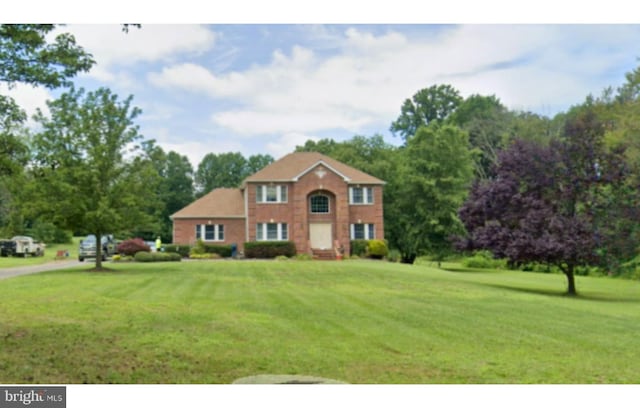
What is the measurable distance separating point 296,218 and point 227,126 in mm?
15672

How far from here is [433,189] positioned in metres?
41.8

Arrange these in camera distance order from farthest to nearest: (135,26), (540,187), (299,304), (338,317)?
(540,187)
(299,304)
(338,317)
(135,26)

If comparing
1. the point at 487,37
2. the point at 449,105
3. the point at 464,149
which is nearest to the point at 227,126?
the point at 487,37

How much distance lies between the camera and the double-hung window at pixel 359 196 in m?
41.4

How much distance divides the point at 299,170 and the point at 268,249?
238 inches

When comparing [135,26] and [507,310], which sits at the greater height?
[135,26]

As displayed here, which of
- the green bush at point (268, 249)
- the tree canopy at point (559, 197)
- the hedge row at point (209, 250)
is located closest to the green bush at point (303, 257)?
the green bush at point (268, 249)

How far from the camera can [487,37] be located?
614 inches

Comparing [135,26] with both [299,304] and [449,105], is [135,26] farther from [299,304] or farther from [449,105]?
[449,105]

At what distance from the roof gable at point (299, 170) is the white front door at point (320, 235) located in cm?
342

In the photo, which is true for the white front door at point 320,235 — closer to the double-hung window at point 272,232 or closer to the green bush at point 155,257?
the double-hung window at point 272,232

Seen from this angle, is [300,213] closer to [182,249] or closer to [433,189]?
[182,249]

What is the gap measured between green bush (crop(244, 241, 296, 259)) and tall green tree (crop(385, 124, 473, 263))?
30.5ft

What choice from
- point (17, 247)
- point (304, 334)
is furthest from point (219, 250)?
point (304, 334)
